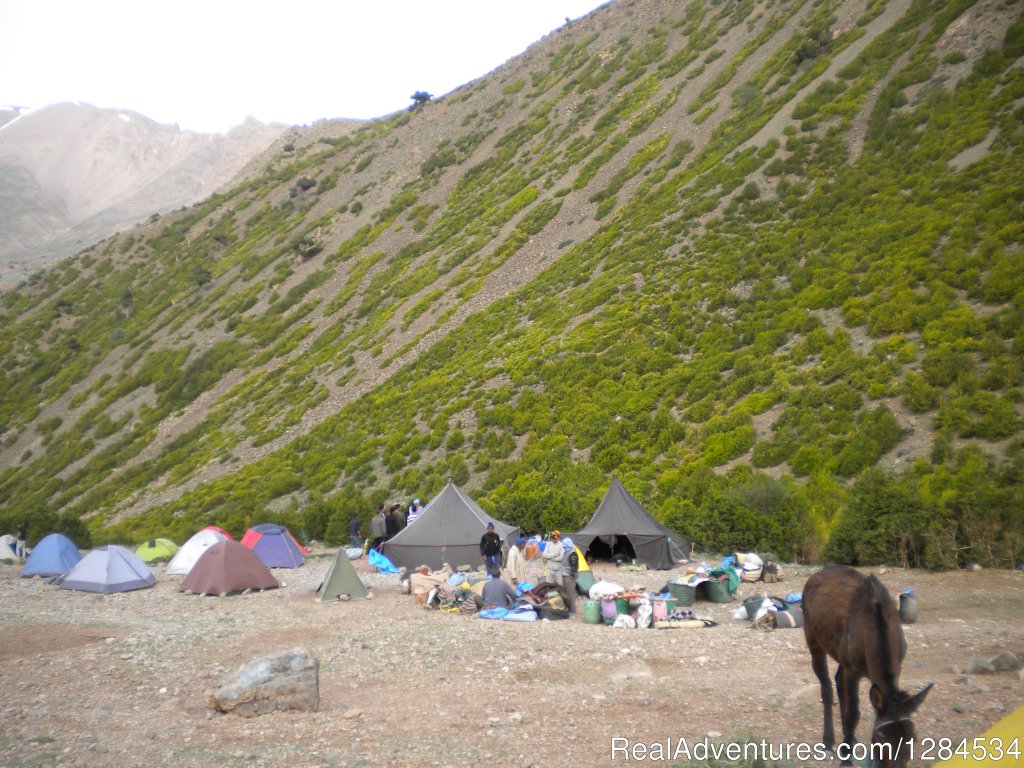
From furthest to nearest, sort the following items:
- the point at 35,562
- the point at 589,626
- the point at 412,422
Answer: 1. the point at 412,422
2. the point at 35,562
3. the point at 589,626

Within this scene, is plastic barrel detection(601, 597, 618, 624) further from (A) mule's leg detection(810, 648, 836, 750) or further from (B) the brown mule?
(A) mule's leg detection(810, 648, 836, 750)

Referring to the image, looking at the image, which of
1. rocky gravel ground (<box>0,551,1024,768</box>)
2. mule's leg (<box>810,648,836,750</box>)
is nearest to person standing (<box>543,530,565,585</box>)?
rocky gravel ground (<box>0,551,1024,768</box>)

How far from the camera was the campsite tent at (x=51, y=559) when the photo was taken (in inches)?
789

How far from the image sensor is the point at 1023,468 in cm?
1512

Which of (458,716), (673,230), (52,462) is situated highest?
(673,230)

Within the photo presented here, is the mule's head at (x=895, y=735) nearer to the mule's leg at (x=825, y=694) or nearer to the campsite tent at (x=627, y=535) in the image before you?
the mule's leg at (x=825, y=694)

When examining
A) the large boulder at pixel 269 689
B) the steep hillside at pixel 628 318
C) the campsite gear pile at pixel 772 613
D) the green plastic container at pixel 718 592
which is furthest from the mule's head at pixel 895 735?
the steep hillside at pixel 628 318

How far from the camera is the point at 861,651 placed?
17.6 ft

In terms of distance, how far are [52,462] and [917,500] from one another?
43.8m

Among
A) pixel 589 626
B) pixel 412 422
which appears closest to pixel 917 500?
pixel 589 626

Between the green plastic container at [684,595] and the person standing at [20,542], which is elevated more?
the person standing at [20,542]

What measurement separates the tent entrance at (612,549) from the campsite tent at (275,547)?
28.3ft

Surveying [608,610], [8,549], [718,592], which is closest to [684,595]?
[718,592]

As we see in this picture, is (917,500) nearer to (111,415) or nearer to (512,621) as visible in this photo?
(512,621)
